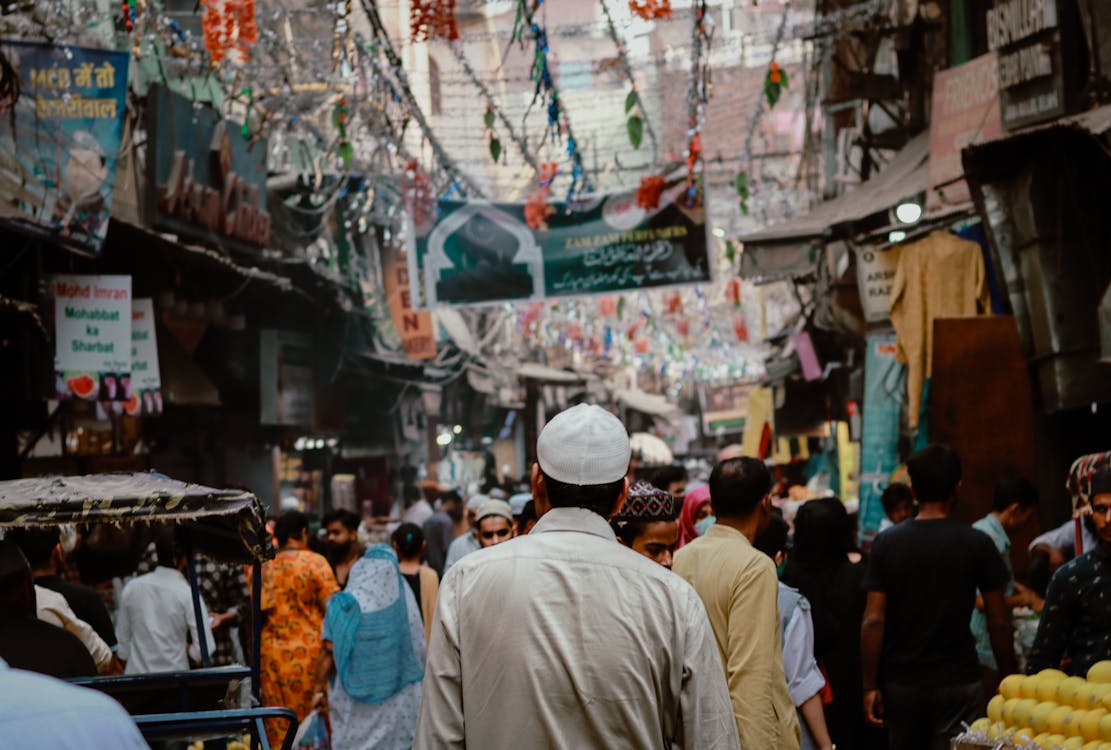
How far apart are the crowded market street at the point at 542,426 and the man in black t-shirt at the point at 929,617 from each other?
18 mm

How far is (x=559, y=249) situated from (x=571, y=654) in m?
13.7

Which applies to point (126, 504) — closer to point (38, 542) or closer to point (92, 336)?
point (38, 542)

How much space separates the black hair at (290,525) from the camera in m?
9.81

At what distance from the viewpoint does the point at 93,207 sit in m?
11.8

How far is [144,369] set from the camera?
13.5 metres

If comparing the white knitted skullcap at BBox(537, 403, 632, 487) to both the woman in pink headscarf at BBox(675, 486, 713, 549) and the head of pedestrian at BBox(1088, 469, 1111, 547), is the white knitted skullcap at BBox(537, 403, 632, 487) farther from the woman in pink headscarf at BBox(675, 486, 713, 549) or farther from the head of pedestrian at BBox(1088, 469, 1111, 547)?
the woman in pink headscarf at BBox(675, 486, 713, 549)

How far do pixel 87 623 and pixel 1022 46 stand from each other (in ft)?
23.5

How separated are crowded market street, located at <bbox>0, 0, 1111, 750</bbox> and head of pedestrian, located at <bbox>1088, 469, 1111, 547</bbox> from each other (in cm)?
2

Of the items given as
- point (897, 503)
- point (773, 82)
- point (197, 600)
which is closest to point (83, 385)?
point (197, 600)

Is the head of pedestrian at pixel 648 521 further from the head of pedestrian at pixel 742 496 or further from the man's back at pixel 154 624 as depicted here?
the man's back at pixel 154 624

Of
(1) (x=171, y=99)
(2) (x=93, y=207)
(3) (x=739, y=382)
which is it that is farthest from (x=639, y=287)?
(3) (x=739, y=382)

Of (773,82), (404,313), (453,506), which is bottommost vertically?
(453,506)

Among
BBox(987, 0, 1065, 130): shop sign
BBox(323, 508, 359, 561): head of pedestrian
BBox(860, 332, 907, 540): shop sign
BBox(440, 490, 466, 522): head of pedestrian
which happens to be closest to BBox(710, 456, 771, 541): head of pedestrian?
BBox(323, 508, 359, 561): head of pedestrian

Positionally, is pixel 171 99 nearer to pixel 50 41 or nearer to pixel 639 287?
pixel 50 41
